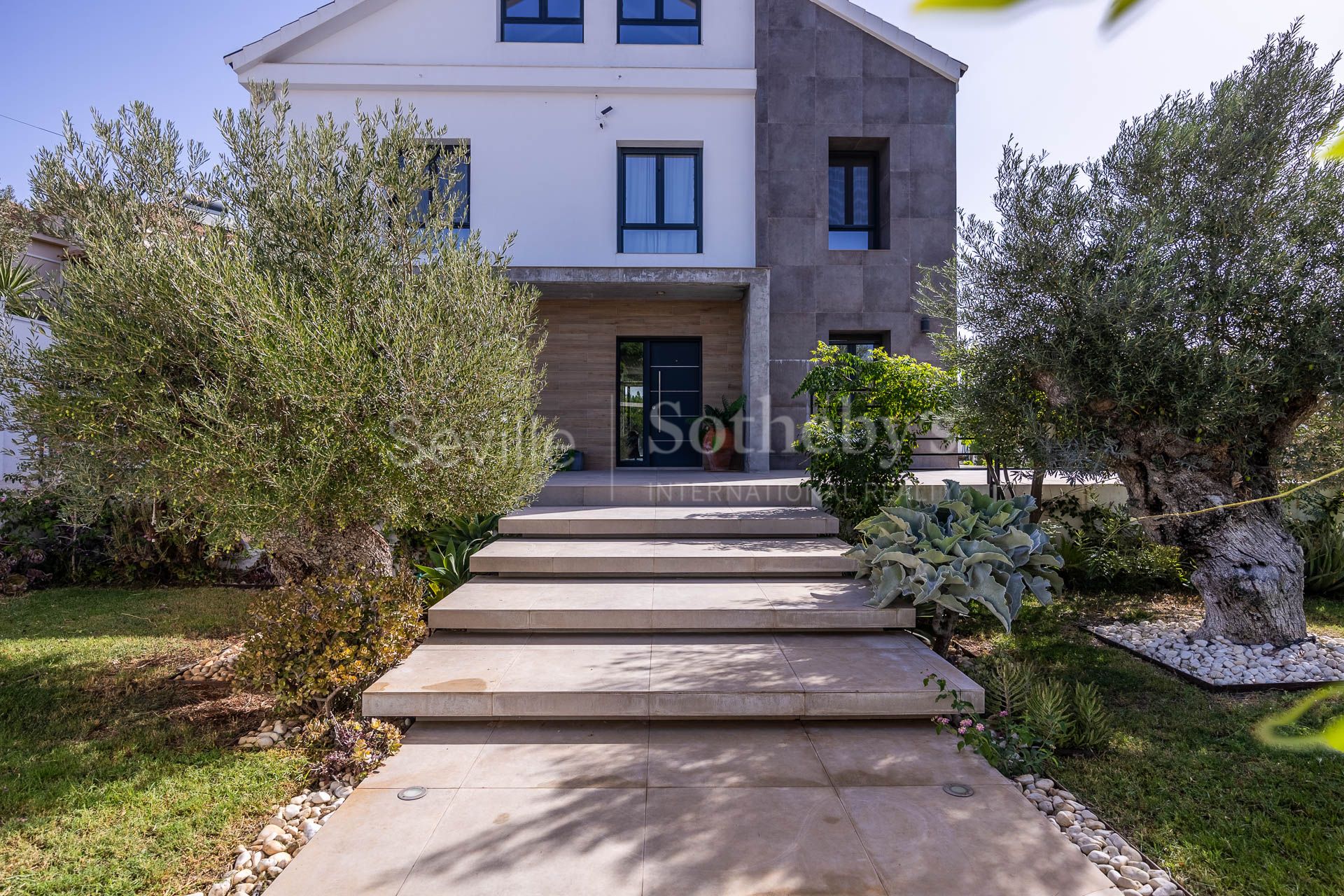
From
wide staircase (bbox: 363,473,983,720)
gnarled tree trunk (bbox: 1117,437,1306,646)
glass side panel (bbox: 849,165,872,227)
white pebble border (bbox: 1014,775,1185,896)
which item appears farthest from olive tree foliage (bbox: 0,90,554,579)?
glass side panel (bbox: 849,165,872,227)

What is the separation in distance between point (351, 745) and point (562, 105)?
9703 millimetres

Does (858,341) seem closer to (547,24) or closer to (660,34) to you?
(660,34)

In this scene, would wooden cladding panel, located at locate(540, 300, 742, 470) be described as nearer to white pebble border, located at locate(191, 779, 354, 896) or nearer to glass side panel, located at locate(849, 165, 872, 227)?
glass side panel, located at locate(849, 165, 872, 227)

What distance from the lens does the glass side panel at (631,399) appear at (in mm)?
12156

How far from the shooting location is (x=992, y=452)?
6.56m

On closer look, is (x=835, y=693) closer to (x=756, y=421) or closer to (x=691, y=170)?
(x=756, y=421)

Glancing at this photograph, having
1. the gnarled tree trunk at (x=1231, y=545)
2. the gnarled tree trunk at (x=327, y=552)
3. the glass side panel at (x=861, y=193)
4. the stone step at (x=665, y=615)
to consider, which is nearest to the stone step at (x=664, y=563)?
the stone step at (x=665, y=615)

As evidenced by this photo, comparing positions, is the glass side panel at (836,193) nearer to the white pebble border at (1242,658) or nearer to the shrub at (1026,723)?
the white pebble border at (1242,658)

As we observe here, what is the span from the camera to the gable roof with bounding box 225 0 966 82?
1050 centimetres

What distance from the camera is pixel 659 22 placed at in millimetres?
11266

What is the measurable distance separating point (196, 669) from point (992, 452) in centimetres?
662

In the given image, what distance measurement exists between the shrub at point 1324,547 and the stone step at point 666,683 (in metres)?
5.02

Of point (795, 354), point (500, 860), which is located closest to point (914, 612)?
point (500, 860)

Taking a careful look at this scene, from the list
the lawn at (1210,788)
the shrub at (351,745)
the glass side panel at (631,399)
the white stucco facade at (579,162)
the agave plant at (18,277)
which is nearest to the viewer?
the lawn at (1210,788)
